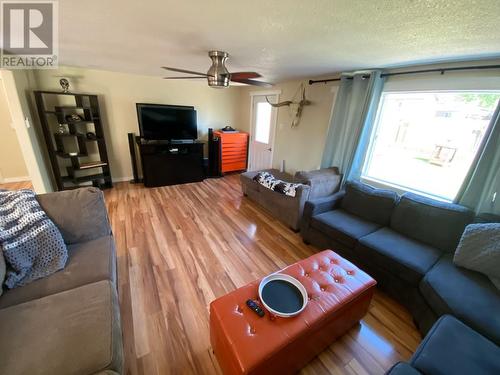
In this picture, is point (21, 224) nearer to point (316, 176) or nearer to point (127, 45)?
point (127, 45)

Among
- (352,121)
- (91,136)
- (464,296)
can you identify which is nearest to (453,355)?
(464,296)

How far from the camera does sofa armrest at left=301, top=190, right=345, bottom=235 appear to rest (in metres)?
2.35

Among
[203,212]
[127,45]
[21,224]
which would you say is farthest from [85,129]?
[21,224]

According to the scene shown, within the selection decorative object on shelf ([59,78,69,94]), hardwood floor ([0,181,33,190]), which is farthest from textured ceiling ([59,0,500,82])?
hardwood floor ([0,181,33,190])

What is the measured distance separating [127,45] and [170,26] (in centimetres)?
82

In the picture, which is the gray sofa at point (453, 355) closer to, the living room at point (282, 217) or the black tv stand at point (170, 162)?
the living room at point (282, 217)

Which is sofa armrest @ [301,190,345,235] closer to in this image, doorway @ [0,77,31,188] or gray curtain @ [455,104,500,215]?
gray curtain @ [455,104,500,215]

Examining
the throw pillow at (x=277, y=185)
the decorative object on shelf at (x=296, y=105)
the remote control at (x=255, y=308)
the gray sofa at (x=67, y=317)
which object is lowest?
the remote control at (x=255, y=308)

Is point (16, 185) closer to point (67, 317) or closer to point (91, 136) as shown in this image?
point (91, 136)

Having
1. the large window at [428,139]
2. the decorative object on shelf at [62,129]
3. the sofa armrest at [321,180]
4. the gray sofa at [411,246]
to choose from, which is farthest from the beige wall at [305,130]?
the decorative object on shelf at [62,129]

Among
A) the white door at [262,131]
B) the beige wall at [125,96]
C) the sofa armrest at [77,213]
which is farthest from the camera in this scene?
the white door at [262,131]

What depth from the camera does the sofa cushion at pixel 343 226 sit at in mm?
1979

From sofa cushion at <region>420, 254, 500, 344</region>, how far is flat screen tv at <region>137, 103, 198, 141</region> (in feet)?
13.5

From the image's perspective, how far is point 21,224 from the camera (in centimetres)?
126
